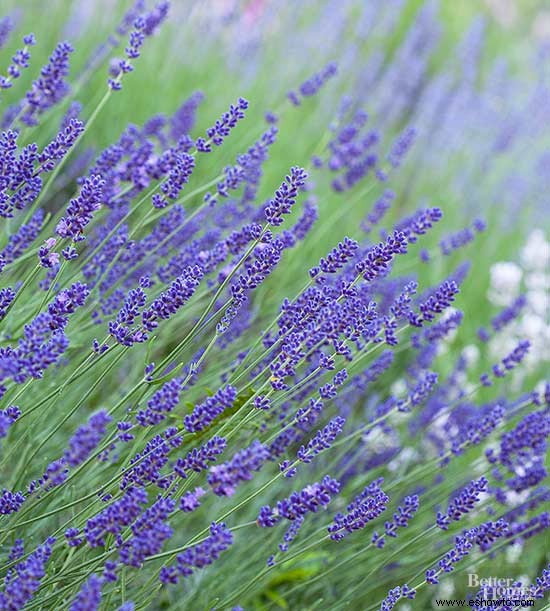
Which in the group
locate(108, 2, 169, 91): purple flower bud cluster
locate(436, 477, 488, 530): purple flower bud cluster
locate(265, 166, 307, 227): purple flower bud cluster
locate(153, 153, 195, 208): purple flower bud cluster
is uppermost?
locate(108, 2, 169, 91): purple flower bud cluster

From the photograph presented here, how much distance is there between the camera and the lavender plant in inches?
61.5

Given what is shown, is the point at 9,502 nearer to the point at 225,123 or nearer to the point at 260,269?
the point at 260,269

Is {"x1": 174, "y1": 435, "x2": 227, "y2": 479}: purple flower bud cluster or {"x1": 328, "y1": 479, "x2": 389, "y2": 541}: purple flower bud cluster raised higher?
{"x1": 174, "y1": 435, "x2": 227, "y2": 479}: purple flower bud cluster

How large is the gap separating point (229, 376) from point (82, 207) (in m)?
0.63

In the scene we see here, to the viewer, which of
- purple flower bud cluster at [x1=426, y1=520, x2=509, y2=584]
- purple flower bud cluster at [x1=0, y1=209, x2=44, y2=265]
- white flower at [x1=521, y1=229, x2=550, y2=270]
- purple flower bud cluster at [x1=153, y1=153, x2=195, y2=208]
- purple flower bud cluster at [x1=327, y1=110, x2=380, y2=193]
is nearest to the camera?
purple flower bud cluster at [x1=426, y1=520, x2=509, y2=584]

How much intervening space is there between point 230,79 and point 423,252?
210 centimetres

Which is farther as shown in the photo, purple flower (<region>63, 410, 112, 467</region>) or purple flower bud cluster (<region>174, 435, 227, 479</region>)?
purple flower bud cluster (<region>174, 435, 227, 479</region>)

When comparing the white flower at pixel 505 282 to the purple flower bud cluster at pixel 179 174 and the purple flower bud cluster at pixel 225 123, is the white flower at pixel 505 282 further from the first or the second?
the purple flower bud cluster at pixel 179 174

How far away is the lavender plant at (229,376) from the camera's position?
1562 millimetres

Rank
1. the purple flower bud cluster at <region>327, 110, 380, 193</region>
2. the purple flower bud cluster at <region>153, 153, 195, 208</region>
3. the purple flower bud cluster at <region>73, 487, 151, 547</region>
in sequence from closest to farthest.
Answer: the purple flower bud cluster at <region>73, 487, 151, 547</region> → the purple flower bud cluster at <region>153, 153, 195, 208</region> → the purple flower bud cluster at <region>327, 110, 380, 193</region>

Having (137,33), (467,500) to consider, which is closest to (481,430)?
(467,500)

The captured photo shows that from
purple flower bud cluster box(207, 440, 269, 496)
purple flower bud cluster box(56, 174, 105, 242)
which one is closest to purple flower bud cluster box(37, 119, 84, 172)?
purple flower bud cluster box(56, 174, 105, 242)

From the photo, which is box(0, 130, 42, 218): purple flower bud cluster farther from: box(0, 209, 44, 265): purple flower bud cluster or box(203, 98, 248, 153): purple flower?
box(203, 98, 248, 153): purple flower

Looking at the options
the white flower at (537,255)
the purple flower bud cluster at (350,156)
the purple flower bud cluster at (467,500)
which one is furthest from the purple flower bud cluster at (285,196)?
the white flower at (537,255)
